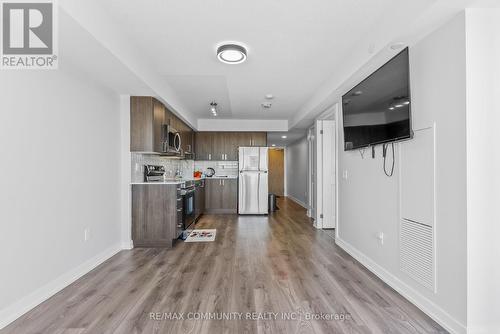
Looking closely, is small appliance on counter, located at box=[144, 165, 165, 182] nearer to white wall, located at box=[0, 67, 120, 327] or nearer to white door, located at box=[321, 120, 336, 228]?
white wall, located at box=[0, 67, 120, 327]

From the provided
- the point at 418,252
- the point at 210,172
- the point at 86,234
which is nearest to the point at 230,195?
the point at 210,172

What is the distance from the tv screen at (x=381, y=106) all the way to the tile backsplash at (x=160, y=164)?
3045 mm

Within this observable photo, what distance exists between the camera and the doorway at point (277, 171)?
1055 cm

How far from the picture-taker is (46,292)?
85.0 inches

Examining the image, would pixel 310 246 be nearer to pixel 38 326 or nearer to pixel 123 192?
pixel 123 192

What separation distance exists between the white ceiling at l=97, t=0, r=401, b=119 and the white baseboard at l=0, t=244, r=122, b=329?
244cm

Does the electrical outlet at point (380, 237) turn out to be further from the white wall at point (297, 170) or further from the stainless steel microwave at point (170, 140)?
the white wall at point (297, 170)

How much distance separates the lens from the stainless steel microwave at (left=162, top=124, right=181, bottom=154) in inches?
155

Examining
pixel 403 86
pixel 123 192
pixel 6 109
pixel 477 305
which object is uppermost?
pixel 403 86

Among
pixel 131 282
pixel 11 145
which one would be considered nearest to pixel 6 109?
pixel 11 145

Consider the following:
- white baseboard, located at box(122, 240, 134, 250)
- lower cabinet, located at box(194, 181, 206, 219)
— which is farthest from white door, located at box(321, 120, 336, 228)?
white baseboard, located at box(122, 240, 134, 250)

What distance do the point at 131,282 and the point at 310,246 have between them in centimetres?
240

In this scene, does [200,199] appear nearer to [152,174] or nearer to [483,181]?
[152,174]

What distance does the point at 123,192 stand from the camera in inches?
138
